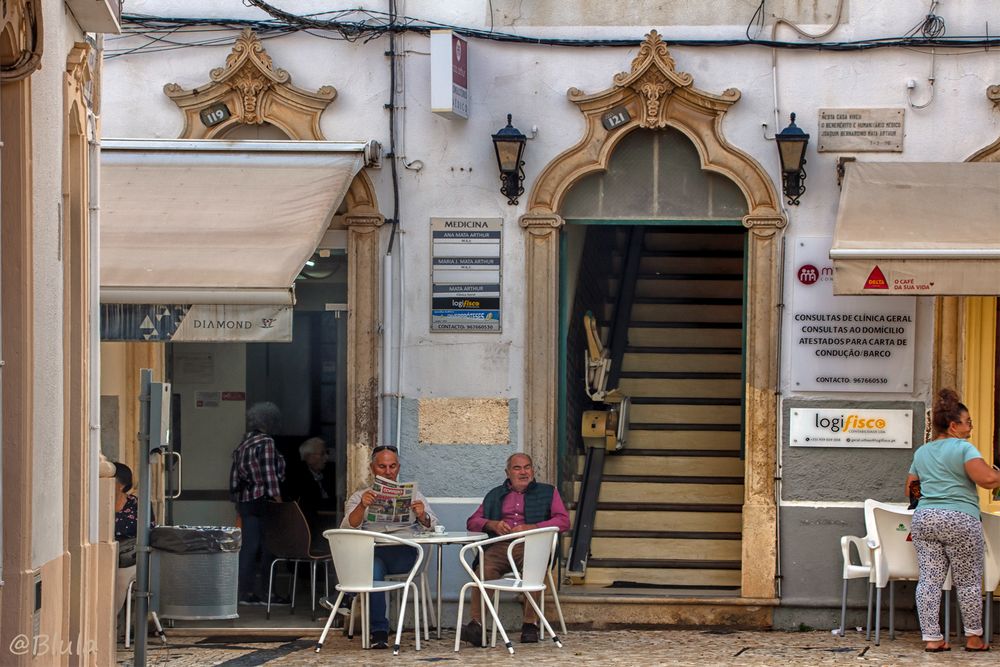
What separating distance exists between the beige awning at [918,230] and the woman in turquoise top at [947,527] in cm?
75

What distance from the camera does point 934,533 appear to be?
1030 cm

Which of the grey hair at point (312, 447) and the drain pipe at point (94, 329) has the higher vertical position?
the drain pipe at point (94, 329)

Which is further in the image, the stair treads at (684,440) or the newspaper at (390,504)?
the stair treads at (684,440)

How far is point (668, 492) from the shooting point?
13.7 meters

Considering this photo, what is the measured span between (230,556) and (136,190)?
3117mm

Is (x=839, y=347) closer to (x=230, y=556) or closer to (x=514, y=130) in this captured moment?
(x=514, y=130)

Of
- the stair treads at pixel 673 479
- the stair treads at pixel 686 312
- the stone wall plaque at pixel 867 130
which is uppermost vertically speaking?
the stone wall plaque at pixel 867 130

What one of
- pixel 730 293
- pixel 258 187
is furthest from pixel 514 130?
pixel 730 293

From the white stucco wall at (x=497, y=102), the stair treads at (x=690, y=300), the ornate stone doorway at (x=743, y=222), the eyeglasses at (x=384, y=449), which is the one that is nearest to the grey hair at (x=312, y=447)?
the white stucco wall at (x=497, y=102)

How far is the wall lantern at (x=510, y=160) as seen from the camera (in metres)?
11.4

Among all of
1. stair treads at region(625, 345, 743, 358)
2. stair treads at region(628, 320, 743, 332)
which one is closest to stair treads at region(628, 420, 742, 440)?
stair treads at region(625, 345, 743, 358)

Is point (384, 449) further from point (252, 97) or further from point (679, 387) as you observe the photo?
point (679, 387)

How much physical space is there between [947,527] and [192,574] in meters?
4.54
